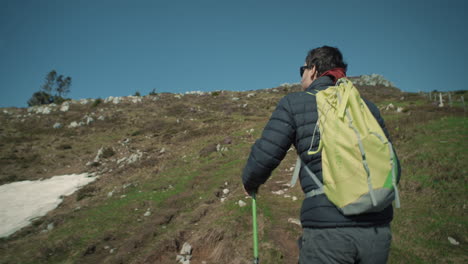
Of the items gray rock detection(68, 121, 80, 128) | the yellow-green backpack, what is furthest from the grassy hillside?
gray rock detection(68, 121, 80, 128)

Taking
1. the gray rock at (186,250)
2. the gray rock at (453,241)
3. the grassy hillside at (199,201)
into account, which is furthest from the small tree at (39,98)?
the gray rock at (453,241)

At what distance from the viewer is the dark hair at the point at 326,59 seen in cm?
255

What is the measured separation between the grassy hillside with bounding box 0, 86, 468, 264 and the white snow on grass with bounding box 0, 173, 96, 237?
863 mm

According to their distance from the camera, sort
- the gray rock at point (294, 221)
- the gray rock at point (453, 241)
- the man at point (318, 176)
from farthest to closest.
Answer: the gray rock at point (294, 221) → the gray rock at point (453, 241) → the man at point (318, 176)

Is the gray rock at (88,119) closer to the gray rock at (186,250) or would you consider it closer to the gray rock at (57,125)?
the gray rock at (57,125)

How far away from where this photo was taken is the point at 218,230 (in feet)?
21.3

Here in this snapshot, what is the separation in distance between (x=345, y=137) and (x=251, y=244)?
4.60 m

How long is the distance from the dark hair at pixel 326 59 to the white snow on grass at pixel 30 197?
12.5 metres

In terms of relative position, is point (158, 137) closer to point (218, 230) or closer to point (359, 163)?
point (218, 230)

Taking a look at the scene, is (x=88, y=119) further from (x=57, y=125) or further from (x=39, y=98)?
(x=39, y=98)

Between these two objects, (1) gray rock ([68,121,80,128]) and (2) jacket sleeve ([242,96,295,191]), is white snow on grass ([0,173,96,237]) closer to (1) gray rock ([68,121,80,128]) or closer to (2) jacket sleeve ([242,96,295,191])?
(2) jacket sleeve ([242,96,295,191])

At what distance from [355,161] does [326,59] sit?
3.75 ft

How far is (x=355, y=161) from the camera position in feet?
6.16

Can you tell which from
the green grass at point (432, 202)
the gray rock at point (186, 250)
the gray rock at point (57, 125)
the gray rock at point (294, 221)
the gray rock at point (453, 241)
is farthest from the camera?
the gray rock at point (57, 125)
